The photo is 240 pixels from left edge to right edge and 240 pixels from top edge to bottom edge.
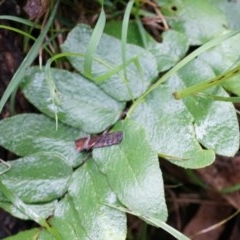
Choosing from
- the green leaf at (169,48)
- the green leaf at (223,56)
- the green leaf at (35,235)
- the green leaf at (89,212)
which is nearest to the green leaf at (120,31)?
the green leaf at (169,48)

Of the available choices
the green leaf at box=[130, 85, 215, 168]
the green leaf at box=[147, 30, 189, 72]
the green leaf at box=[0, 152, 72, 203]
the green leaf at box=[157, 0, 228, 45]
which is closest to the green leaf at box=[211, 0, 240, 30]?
the green leaf at box=[157, 0, 228, 45]

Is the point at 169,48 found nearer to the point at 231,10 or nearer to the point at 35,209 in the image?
the point at 231,10

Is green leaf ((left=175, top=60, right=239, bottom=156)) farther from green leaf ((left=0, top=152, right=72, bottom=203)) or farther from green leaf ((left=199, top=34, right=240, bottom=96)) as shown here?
green leaf ((left=0, top=152, right=72, bottom=203))

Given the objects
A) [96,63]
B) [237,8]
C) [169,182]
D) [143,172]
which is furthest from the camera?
[169,182]

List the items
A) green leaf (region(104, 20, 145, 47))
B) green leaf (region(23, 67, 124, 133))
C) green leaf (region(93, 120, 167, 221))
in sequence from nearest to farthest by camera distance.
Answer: green leaf (region(93, 120, 167, 221)), green leaf (region(23, 67, 124, 133)), green leaf (region(104, 20, 145, 47))

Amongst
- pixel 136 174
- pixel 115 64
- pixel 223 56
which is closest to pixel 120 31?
pixel 115 64

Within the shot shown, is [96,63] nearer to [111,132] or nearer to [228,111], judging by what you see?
[111,132]

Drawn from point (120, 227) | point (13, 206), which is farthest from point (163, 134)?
point (13, 206)
